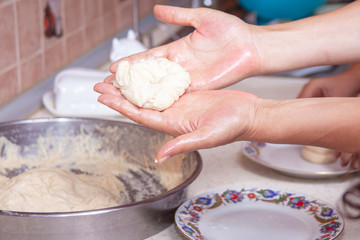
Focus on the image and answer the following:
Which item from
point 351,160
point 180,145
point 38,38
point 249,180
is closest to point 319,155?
point 351,160

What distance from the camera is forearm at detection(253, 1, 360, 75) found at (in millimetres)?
1246

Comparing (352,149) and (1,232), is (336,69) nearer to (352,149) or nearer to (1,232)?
(352,149)

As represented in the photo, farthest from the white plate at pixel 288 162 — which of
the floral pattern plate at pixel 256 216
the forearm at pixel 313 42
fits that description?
the forearm at pixel 313 42

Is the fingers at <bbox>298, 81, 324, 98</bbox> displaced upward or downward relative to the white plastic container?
upward

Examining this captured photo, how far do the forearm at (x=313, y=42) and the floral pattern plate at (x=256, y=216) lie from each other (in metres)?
0.31

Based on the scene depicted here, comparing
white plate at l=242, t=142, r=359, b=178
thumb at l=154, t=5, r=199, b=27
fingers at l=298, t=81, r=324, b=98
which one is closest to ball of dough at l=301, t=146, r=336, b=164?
white plate at l=242, t=142, r=359, b=178

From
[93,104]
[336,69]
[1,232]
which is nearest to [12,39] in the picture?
[93,104]

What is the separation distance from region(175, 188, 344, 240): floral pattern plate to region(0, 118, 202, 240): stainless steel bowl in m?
0.06

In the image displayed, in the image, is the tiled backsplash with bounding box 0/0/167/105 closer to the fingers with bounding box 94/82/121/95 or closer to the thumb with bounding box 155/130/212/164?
the fingers with bounding box 94/82/121/95

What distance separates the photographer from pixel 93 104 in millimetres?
1659

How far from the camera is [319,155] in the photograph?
1393mm

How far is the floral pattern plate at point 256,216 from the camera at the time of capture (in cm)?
105

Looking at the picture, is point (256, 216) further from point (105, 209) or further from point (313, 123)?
point (105, 209)

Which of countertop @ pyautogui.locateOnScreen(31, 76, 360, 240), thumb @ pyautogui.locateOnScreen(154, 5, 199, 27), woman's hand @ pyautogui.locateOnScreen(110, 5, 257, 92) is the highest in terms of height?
thumb @ pyautogui.locateOnScreen(154, 5, 199, 27)
